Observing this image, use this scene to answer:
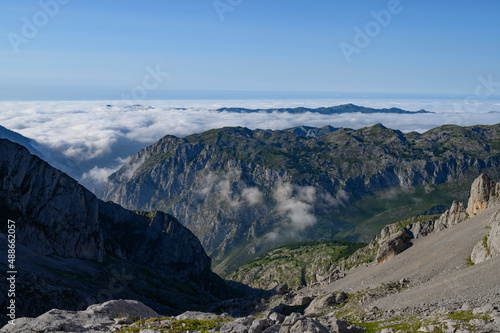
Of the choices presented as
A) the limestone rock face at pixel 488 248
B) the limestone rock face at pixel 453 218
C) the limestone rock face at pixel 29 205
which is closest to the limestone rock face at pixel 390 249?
the limestone rock face at pixel 453 218

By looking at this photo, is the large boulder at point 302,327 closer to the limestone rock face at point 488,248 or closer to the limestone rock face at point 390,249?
the limestone rock face at point 488,248

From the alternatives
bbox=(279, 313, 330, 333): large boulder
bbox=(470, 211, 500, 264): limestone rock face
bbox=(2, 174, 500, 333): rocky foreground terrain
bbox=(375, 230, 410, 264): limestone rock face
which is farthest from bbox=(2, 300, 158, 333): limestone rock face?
bbox=(375, 230, 410, 264): limestone rock face

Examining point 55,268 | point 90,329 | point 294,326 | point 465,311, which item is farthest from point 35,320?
point 55,268

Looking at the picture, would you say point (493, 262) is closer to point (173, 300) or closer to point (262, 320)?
point (262, 320)

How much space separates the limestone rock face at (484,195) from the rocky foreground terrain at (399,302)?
0.31m

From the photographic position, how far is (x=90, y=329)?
40.4m

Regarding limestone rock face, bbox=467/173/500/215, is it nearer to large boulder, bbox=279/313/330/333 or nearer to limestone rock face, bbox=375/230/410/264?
limestone rock face, bbox=375/230/410/264

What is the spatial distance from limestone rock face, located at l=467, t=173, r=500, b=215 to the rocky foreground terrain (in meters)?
0.31

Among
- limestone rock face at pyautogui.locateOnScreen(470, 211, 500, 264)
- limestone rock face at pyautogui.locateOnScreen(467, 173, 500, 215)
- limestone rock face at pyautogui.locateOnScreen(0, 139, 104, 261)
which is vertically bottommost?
limestone rock face at pyautogui.locateOnScreen(0, 139, 104, 261)

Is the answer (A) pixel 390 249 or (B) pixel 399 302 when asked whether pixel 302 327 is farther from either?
(A) pixel 390 249

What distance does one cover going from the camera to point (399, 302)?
244ft

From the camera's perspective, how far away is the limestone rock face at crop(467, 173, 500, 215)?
13362 centimetres

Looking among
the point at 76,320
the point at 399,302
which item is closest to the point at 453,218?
the point at 399,302

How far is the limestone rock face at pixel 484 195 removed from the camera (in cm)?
13362
